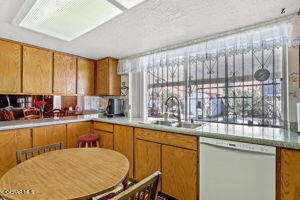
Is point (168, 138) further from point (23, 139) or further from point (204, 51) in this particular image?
point (23, 139)

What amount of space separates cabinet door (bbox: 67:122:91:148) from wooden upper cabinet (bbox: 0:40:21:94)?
96 centimetres

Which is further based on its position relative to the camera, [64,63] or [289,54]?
[64,63]

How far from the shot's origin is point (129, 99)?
3076mm

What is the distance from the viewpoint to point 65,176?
0.98 meters

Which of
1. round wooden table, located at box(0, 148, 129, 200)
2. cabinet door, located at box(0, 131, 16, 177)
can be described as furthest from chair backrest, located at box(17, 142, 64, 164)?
cabinet door, located at box(0, 131, 16, 177)

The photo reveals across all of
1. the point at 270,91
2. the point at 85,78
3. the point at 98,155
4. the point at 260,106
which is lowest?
the point at 98,155

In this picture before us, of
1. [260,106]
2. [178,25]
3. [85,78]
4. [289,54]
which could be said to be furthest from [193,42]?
[85,78]

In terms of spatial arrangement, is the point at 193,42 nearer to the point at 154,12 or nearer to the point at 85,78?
the point at 154,12

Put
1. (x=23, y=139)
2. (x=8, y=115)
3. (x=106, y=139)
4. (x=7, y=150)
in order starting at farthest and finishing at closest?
1. (x=8, y=115)
2. (x=106, y=139)
3. (x=23, y=139)
4. (x=7, y=150)

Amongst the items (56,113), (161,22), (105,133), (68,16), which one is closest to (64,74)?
(56,113)

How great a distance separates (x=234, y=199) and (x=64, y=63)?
3234mm

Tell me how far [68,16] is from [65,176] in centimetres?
150

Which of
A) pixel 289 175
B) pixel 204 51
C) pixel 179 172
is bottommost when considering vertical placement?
pixel 179 172

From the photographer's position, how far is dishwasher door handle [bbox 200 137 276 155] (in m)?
1.22
